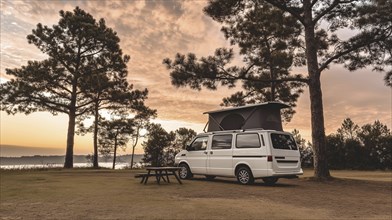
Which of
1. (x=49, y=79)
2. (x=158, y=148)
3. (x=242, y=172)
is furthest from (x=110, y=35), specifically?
(x=158, y=148)

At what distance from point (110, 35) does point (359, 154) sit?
26754 millimetres

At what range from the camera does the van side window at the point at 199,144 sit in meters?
13.5

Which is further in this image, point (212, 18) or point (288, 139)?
point (212, 18)

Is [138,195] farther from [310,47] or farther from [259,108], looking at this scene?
[310,47]

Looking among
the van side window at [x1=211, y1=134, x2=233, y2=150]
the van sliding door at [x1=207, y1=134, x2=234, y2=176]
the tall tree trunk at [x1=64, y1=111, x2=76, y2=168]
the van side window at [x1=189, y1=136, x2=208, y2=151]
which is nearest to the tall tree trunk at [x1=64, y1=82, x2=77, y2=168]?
the tall tree trunk at [x1=64, y1=111, x2=76, y2=168]

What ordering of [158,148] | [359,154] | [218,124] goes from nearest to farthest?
[218,124]
[359,154]
[158,148]

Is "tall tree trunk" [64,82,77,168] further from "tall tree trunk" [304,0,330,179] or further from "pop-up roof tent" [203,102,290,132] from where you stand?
"tall tree trunk" [304,0,330,179]

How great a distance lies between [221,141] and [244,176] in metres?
1.65

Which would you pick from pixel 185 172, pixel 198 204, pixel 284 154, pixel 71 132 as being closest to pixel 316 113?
pixel 284 154

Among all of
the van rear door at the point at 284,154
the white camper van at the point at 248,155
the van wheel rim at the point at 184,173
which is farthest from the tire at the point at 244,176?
the van wheel rim at the point at 184,173

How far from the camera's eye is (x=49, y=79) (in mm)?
26125

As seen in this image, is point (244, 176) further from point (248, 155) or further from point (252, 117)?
point (252, 117)

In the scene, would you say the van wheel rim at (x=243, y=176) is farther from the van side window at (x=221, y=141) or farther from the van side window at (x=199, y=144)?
the van side window at (x=199, y=144)

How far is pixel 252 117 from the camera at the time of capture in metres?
12.8
